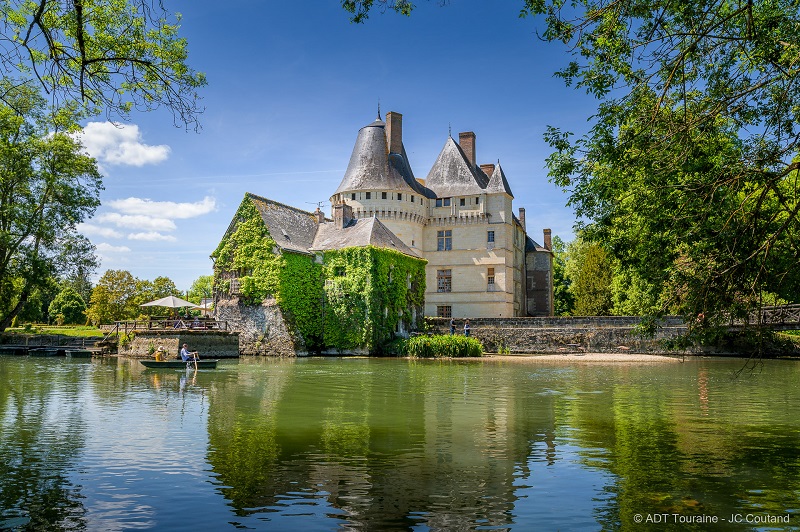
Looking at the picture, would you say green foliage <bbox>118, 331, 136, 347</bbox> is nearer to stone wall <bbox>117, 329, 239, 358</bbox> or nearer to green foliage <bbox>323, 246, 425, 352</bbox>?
stone wall <bbox>117, 329, 239, 358</bbox>

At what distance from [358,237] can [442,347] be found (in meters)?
8.70

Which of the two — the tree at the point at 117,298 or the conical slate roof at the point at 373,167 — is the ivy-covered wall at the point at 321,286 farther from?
the tree at the point at 117,298

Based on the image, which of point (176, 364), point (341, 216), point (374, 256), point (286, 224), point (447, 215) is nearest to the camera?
point (176, 364)

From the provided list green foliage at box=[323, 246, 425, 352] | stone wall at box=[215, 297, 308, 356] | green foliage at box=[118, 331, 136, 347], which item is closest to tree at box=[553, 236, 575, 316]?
green foliage at box=[323, 246, 425, 352]

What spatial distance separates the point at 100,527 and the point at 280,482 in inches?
83.5

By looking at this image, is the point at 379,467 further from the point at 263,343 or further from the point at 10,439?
the point at 263,343

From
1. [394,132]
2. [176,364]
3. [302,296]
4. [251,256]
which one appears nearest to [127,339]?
[251,256]

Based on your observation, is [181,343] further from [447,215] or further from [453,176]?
[453,176]

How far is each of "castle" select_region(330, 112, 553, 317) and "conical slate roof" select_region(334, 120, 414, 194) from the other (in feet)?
0.25

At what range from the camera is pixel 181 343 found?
107 ft

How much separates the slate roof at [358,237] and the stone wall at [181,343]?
8497 mm

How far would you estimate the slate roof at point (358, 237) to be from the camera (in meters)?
38.8

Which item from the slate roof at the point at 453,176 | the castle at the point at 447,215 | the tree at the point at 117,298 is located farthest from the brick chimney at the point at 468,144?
the tree at the point at 117,298

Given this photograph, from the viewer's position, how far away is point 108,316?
55.3 meters
